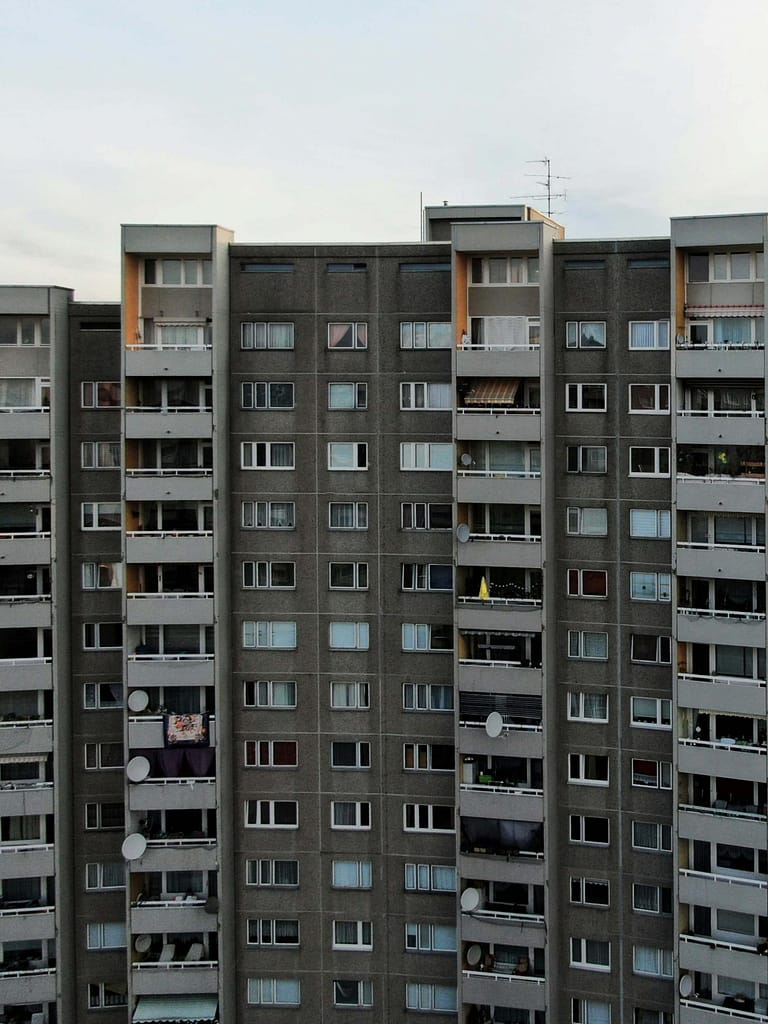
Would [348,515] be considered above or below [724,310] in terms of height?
below

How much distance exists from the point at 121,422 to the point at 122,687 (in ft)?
29.8

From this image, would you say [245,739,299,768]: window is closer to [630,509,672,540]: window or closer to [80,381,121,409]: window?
[80,381,121,409]: window

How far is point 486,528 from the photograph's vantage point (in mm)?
31016

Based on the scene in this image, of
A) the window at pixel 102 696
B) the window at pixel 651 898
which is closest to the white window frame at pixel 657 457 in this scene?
the window at pixel 651 898

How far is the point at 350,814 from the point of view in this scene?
32031 mm

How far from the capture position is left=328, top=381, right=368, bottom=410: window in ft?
103

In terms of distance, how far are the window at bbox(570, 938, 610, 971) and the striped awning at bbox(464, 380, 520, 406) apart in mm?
17907

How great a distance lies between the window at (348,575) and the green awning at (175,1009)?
14.3m

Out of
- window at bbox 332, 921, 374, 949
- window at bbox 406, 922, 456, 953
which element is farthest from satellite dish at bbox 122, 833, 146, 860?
window at bbox 406, 922, 456, 953

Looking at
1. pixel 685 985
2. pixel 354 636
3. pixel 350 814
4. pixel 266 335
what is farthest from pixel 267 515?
pixel 685 985

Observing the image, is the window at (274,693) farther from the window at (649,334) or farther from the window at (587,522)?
the window at (649,334)

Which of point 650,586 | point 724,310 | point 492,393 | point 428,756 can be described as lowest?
point 428,756

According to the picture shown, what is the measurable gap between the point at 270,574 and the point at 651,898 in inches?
643

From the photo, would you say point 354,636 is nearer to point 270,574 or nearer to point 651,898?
point 270,574
